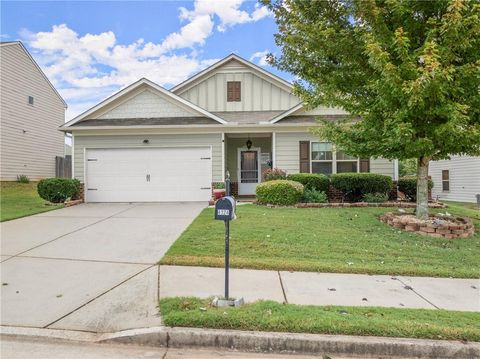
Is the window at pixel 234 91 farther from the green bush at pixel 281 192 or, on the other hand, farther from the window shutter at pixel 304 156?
the green bush at pixel 281 192

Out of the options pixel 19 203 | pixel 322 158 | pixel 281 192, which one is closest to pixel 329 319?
pixel 281 192

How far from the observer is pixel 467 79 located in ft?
21.2

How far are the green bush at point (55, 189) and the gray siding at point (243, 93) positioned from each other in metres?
7.17

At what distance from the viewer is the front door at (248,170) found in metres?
14.9

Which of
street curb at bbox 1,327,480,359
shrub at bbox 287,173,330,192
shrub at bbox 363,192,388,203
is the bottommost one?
street curb at bbox 1,327,480,359

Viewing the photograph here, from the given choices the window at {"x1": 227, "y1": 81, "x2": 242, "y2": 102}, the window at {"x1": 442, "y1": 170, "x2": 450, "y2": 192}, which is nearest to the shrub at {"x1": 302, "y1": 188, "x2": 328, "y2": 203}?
the window at {"x1": 227, "y1": 81, "x2": 242, "y2": 102}

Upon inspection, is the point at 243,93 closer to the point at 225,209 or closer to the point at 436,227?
the point at 436,227

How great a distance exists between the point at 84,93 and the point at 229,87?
1275 cm

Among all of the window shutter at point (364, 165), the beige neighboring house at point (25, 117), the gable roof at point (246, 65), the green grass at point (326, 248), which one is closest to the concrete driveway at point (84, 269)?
the green grass at point (326, 248)

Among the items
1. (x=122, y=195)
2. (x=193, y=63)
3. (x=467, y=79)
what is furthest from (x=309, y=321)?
(x=193, y=63)

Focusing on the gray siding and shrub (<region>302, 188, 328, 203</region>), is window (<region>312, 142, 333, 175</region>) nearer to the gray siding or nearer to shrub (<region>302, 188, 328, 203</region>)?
shrub (<region>302, 188, 328, 203</region>)

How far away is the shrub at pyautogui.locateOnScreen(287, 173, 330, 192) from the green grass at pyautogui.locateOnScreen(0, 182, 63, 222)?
28.5ft

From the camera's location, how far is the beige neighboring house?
1719 cm

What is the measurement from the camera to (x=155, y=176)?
41.8 feet
